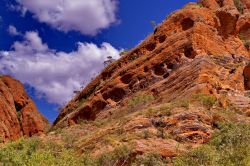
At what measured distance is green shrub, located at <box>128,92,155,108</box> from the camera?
53812 millimetres

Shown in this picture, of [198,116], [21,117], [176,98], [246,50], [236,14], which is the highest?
[21,117]

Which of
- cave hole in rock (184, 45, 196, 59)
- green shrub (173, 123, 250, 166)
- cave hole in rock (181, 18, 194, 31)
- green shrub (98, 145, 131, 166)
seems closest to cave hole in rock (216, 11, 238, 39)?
cave hole in rock (181, 18, 194, 31)

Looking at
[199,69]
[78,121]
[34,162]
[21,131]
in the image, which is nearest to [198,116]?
[199,69]

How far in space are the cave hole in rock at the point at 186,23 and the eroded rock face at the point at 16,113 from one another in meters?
34.5

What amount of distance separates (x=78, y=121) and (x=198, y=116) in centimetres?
3199

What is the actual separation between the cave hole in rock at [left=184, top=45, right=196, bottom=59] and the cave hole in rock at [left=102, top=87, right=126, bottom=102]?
11317 mm

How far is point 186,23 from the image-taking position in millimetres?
62125

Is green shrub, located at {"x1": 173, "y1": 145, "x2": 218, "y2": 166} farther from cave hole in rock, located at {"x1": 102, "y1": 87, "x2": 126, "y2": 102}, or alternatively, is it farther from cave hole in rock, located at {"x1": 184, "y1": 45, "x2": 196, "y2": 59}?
cave hole in rock, located at {"x1": 102, "y1": 87, "x2": 126, "y2": 102}

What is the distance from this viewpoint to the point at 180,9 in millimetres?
66750

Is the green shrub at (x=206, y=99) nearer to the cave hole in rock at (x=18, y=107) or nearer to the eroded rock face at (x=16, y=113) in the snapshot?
the eroded rock face at (x=16, y=113)

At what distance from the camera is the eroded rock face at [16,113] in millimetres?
79225

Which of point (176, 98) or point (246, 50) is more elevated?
point (246, 50)

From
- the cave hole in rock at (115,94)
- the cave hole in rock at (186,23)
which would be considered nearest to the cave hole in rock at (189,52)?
the cave hole in rock at (186,23)

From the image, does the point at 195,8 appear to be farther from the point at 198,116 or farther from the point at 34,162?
the point at 34,162
